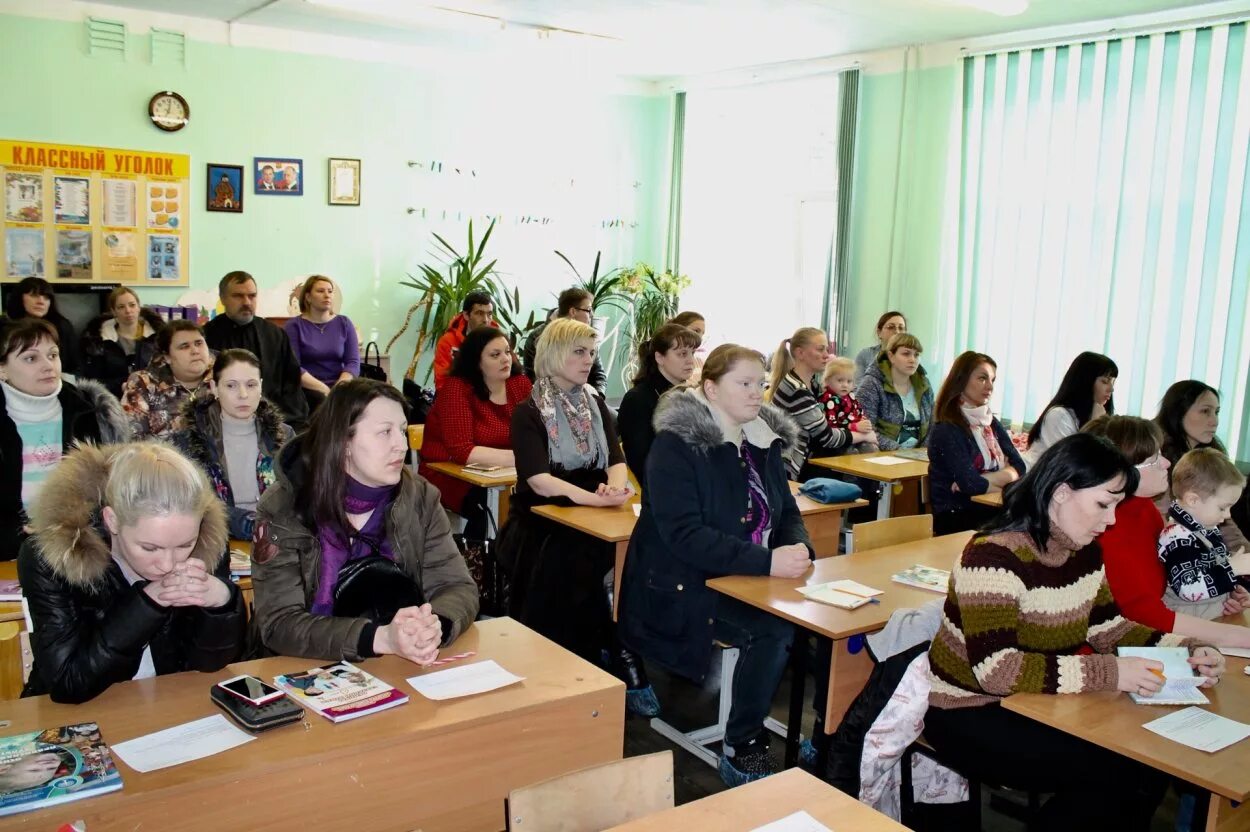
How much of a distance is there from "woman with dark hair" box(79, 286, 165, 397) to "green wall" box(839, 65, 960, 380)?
5347 mm

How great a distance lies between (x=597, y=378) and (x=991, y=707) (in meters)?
4.75

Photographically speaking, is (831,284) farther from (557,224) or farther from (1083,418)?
(1083,418)

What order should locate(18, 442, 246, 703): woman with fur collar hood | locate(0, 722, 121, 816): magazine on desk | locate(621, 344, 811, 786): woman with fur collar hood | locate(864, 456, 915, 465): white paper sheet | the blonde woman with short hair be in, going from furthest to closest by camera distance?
locate(864, 456, 915, 465): white paper sheet
the blonde woman with short hair
locate(621, 344, 811, 786): woman with fur collar hood
locate(18, 442, 246, 703): woman with fur collar hood
locate(0, 722, 121, 816): magazine on desk

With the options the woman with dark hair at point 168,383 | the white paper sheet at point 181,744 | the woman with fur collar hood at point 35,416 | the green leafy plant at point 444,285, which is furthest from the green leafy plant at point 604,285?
the white paper sheet at point 181,744

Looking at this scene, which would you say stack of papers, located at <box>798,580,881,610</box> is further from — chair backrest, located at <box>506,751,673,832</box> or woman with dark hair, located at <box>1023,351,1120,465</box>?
woman with dark hair, located at <box>1023,351,1120,465</box>

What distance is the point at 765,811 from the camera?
1.98 metres

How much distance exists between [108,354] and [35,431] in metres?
3.35

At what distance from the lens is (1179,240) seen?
6637 millimetres

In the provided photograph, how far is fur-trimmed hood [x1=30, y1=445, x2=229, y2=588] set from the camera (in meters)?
2.22

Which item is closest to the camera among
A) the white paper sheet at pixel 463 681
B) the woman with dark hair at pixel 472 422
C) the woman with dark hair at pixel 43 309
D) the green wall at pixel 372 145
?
the white paper sheet at pixel 463 681

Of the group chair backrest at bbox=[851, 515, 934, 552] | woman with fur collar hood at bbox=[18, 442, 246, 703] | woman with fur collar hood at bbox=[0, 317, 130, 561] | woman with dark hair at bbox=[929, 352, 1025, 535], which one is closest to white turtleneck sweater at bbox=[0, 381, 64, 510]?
woman with fur collar hood at bbox=[0, 317, 130, 561]

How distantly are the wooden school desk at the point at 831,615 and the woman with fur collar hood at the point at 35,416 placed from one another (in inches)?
93.4

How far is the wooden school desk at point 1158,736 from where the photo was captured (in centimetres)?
227

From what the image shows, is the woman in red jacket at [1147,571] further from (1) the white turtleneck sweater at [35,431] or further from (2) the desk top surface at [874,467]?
(1) the white turtleneck sweater at [35,431]
